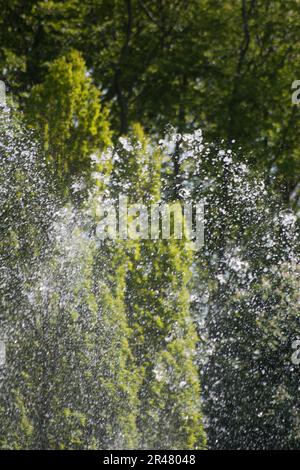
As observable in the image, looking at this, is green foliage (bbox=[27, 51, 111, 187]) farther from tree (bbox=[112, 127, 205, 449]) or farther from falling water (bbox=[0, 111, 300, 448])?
tree (bbox=[112, 127, 205, 449])

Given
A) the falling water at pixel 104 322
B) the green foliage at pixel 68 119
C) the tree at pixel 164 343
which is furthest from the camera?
the green foliage at pixel 68 119

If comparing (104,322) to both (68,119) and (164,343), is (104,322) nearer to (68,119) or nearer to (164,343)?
(164,343)

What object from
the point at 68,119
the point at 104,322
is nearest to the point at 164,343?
the point at 104,322

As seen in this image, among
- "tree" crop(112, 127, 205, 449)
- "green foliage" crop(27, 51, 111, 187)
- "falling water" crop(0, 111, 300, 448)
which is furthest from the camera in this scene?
"green foliage" crop(27, 51, 111, 187)

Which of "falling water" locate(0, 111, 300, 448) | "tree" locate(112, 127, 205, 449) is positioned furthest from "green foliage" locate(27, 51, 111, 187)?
"tree" locate(112, 127, 205, 449)

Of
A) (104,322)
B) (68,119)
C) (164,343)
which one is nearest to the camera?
(104,322)

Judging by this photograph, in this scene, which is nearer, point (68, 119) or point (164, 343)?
point (164, 343)

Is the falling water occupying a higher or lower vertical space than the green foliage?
lower

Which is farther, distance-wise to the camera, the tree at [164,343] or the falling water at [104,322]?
the tree at [164,343]

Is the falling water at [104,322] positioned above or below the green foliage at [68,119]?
Answer: below

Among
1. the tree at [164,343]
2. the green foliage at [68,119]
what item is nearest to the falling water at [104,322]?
the tree at [164,343]

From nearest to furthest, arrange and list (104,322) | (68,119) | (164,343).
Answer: (104,322) < (164,343) < (68,119)

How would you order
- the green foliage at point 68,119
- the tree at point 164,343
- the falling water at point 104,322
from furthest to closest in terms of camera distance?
the green foliage at point 68,119 < the tree at point 164,343 < the falling water at point 104,322

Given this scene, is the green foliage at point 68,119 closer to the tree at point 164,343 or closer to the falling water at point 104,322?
the falling water at point 104,322
